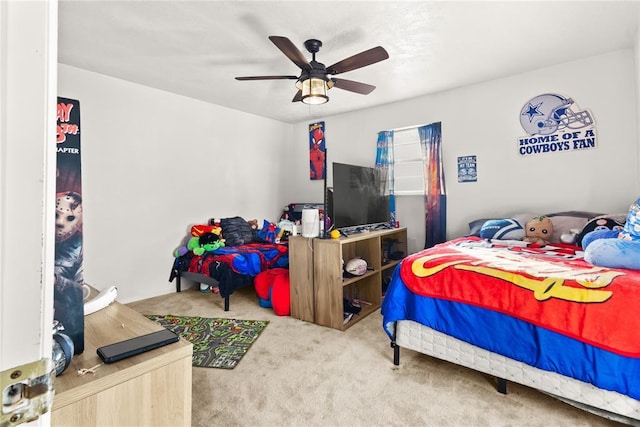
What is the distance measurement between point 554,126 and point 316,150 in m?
3.08

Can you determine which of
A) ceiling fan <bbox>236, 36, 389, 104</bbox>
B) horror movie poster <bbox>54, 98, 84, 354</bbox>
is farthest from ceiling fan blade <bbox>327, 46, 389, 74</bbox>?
horror movie poster <bbox>54, 98, 84, 354</bbox>

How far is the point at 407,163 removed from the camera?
411 centimetres

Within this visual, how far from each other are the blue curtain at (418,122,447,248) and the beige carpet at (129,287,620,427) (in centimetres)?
171

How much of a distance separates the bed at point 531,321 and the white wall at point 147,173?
115 inches

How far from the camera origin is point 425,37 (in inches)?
99.7

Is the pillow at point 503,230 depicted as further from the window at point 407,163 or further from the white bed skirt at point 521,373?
the white bed skirt at point 521,373

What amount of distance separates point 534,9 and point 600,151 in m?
1.60

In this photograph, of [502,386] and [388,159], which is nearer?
[502,386]

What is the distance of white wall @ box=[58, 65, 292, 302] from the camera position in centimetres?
324

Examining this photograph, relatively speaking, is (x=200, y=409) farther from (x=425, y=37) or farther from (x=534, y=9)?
(x=534, y=9)

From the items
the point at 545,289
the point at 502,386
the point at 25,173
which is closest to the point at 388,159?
the point at 545,289

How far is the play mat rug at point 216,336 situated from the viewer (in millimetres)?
2275

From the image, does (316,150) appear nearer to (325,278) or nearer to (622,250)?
(325,278)

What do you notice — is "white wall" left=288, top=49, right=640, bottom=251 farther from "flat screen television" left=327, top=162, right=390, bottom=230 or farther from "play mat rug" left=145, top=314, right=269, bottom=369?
"play mat rug" left=145, top=314, right=269, bottom=369
